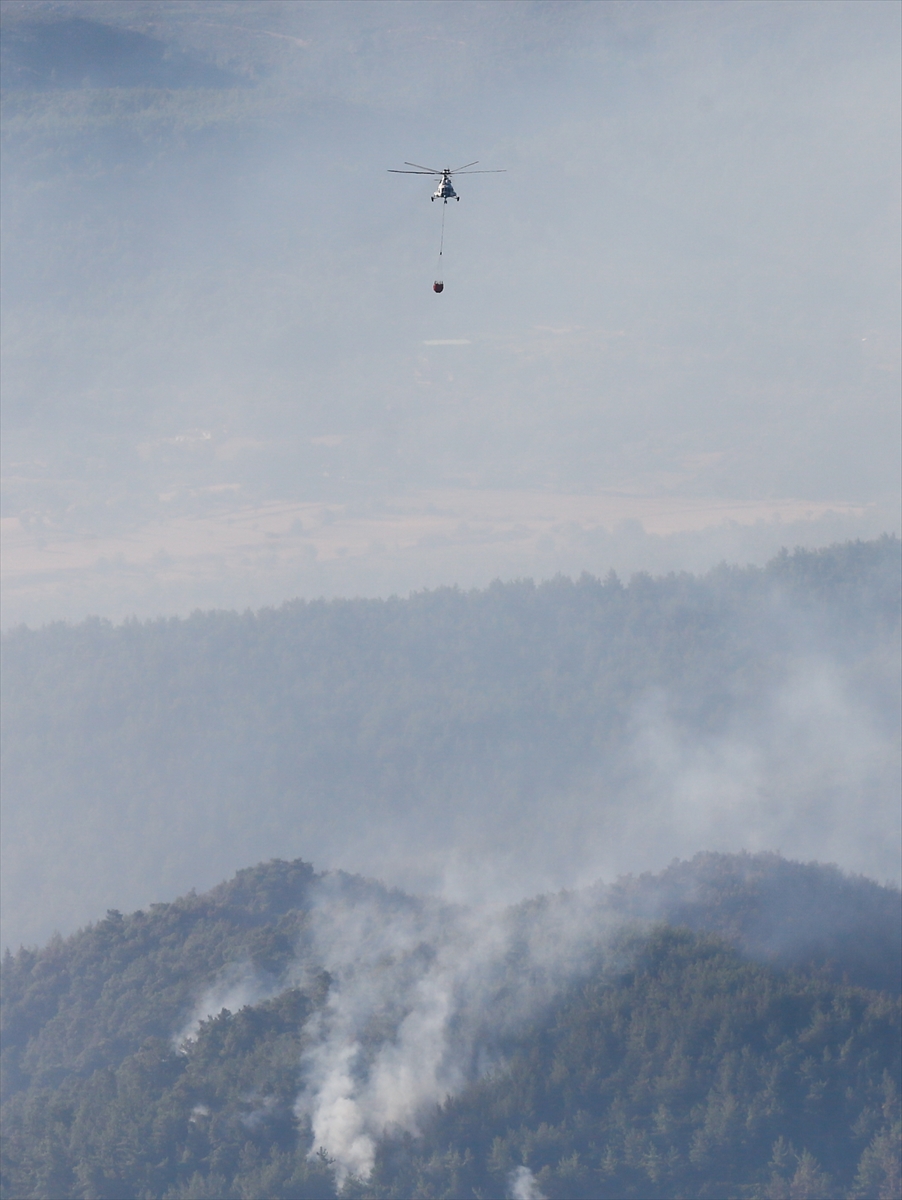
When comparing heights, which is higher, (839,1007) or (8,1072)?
(839,1007)

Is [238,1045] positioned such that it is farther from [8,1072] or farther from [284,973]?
[8,1072]

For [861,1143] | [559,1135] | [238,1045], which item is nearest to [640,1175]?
[559,1135]

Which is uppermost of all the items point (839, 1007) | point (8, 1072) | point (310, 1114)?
point (839, 1007)

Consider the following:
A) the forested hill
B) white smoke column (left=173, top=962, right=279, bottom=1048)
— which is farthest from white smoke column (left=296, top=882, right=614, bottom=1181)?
white smoke column (left=173, top=962, right=279, bottom=1048)

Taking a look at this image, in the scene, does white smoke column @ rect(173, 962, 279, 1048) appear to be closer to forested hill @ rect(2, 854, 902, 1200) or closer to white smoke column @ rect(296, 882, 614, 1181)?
forested hill @ rect(2, 854, 902, 1200)

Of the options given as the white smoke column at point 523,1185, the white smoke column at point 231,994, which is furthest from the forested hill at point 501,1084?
the white smoke column at point 231,994

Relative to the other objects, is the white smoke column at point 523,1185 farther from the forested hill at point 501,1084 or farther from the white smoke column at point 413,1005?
the white smoke column at point 413,1005
